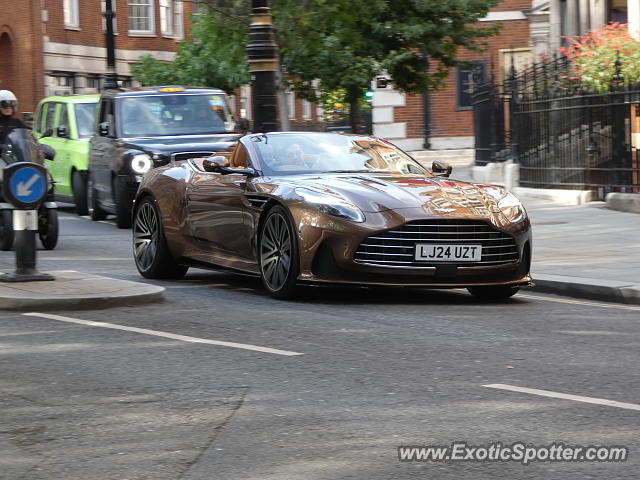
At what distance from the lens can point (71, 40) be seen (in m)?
45.9

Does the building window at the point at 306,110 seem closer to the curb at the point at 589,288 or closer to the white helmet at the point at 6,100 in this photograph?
the white helmet at the point at 6,100

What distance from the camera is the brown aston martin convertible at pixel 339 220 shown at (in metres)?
9.55

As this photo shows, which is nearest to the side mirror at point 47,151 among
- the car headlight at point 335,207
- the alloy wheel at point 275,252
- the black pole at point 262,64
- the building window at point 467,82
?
the black pole at point 262,64

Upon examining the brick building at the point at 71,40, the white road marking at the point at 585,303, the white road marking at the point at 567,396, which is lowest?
the white road marking at the point at 585,303

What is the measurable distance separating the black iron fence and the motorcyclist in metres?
8.69

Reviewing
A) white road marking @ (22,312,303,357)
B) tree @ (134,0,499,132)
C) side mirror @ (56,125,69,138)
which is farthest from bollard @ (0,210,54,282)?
tree @ (134,0,499,132)

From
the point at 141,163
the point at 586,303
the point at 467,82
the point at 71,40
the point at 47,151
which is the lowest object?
the point at 586,303

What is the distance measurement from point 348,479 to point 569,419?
1358 millimetres

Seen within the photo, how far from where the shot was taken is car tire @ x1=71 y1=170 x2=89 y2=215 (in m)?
21.1

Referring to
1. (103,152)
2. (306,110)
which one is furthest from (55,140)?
(306,110)

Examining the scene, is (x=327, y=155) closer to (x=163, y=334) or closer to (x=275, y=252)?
(x=275, y=252)

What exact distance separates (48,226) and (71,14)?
32.8m

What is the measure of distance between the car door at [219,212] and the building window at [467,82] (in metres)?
30.1

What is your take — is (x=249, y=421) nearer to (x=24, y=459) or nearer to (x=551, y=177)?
(x=24, y=459)
